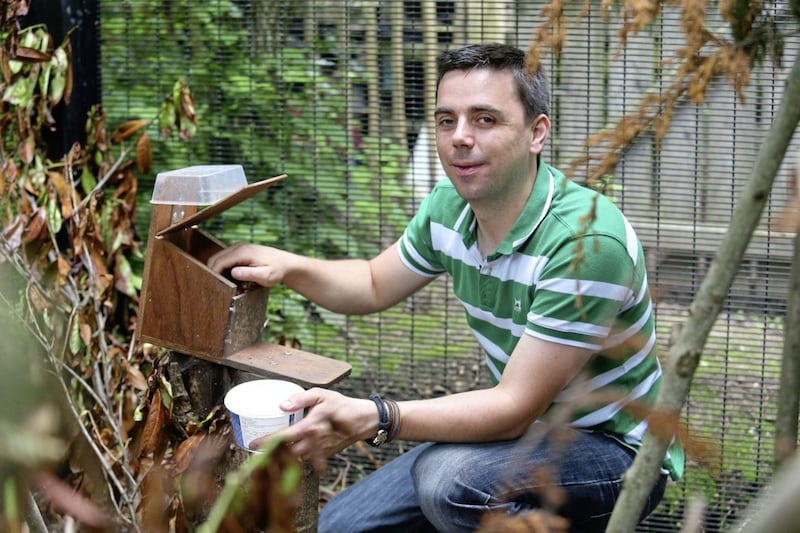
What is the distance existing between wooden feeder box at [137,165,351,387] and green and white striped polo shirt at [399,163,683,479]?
0.43 meters

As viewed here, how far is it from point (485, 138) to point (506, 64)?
21 centimetres

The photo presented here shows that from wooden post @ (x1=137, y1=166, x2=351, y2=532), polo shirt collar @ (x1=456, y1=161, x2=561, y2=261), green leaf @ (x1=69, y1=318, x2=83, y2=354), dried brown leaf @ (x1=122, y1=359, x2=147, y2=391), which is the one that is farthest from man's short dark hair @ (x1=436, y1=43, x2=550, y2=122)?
green leaf @ (x1=69, y1=318, x2=83, y2=354)

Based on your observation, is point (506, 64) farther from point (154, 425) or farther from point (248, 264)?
point (154, 425)

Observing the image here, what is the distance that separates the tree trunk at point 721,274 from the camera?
3.33ft

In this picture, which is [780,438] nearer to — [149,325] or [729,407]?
[149,325]

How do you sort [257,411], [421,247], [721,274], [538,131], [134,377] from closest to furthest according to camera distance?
[721,274] → [257,411] → [538,131] → [421,247] → [134,377]

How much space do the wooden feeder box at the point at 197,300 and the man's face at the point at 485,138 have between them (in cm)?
48

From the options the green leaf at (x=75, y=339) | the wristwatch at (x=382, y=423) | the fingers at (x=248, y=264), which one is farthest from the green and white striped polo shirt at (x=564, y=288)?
the green leaf at (x=75, y=339)

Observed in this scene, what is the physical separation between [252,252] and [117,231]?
3.78 feet

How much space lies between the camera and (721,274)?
102 cm

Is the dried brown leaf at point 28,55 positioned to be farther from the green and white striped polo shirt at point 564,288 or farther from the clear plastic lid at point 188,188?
the green and white striped polo shirt at point 564,288

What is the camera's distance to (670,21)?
3.35 meters

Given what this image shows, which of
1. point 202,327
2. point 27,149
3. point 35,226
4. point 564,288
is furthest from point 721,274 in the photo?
point 27,149

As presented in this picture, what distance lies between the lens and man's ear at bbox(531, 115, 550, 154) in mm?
2576
